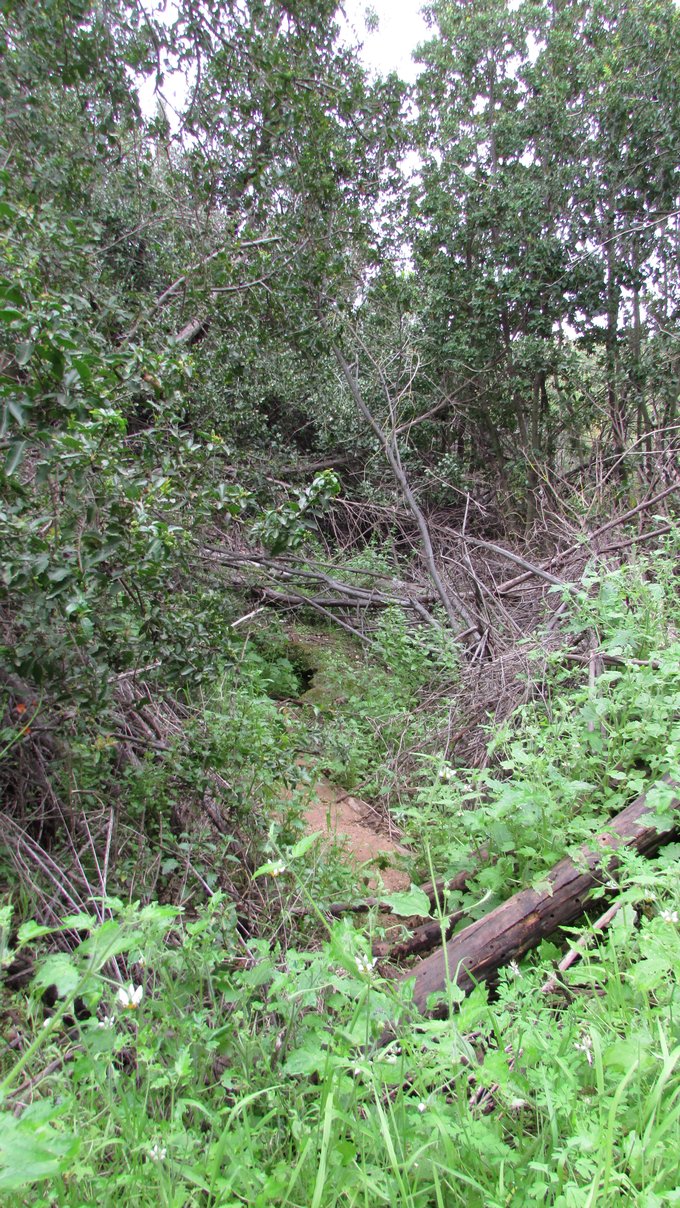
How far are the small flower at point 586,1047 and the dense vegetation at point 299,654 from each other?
3 centimetres

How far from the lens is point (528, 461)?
29.5 ft

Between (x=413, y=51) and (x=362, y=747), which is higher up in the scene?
(x=413, y=51)

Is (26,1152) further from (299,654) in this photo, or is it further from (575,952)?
(299,654)

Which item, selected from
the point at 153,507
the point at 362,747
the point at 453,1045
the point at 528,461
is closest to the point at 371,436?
the point at 528,461

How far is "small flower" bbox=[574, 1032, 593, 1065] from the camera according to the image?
147 cm

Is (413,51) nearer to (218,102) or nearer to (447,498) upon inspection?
(447,498)

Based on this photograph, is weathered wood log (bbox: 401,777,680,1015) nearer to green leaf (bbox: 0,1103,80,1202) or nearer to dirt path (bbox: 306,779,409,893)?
dirt path (bbox: 306,779,409,893)

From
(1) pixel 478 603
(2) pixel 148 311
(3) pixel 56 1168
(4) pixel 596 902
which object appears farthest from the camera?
(1) pixel 478 603

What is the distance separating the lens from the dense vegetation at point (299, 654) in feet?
4.54

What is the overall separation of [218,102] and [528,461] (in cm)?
599

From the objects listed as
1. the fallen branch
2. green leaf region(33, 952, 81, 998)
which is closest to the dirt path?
the fallen branch

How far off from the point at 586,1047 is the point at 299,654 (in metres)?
4.82

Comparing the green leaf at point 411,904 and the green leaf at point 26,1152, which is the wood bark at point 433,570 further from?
the green leaf at point 26,1152

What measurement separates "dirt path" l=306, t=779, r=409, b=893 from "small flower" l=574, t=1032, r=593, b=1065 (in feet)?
5.08
